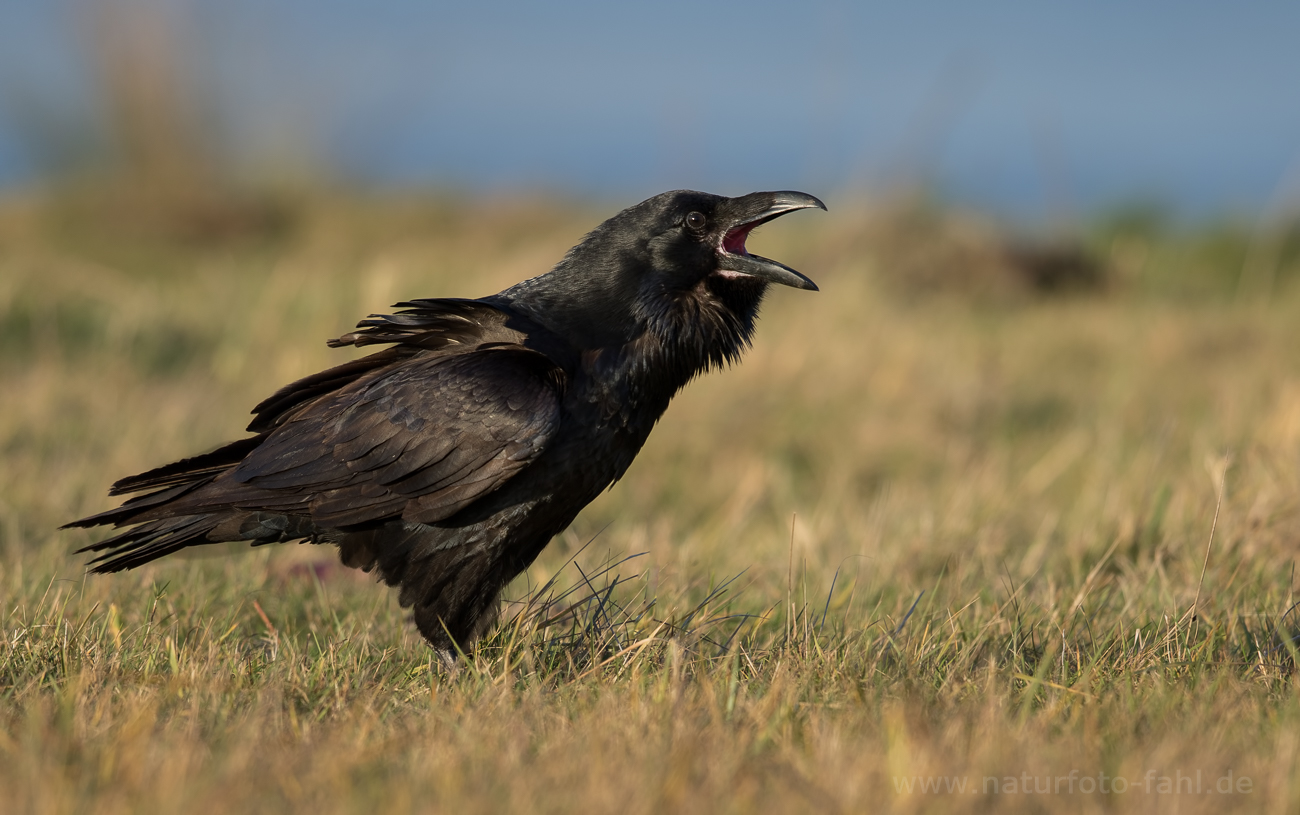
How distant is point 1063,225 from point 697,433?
19.2ft

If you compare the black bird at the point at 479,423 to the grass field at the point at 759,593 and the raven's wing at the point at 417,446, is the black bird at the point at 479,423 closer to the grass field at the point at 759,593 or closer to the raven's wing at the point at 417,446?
the raven's wing at the point at 417,446

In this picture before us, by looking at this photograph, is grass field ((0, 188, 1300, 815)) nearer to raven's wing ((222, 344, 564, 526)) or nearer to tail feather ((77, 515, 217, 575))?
tail feather ((77, 515, 217, 575))

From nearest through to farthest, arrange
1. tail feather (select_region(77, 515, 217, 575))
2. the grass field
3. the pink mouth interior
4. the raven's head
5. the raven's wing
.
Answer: the grass field < the raven's wing < tail feather (select_region(77, 515, 217, 575)) < the raven's head < the pink mouth interior

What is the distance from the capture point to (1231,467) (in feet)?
14.7

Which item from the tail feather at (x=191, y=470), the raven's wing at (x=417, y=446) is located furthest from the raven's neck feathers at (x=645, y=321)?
the tail feather at (x=191, y=470)

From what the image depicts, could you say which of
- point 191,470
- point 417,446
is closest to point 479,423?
point 417,446

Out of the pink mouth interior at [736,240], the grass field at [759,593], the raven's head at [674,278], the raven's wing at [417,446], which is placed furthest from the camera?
the pink mouth interior at [736,240]

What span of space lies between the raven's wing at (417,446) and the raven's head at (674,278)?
0.93 feet

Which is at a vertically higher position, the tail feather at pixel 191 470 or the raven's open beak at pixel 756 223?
the raven's open beak at pixel 756 223

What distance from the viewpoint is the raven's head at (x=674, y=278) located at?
3324mm

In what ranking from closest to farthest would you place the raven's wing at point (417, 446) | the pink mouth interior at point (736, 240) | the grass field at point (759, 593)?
the grass field at point (759, 593), the raven's wing at point (417, 446), the pink mouth interior at point (736, 240)

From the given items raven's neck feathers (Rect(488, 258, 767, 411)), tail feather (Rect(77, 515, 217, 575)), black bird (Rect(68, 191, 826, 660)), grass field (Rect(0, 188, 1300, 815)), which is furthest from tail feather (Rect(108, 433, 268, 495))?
raven's neck feathers (Rect(488, 258, 767, 411))

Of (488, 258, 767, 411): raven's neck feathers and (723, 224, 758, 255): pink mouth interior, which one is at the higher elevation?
(723, 224, 758, 255): pink mouth interior

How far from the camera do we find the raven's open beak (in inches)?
132
